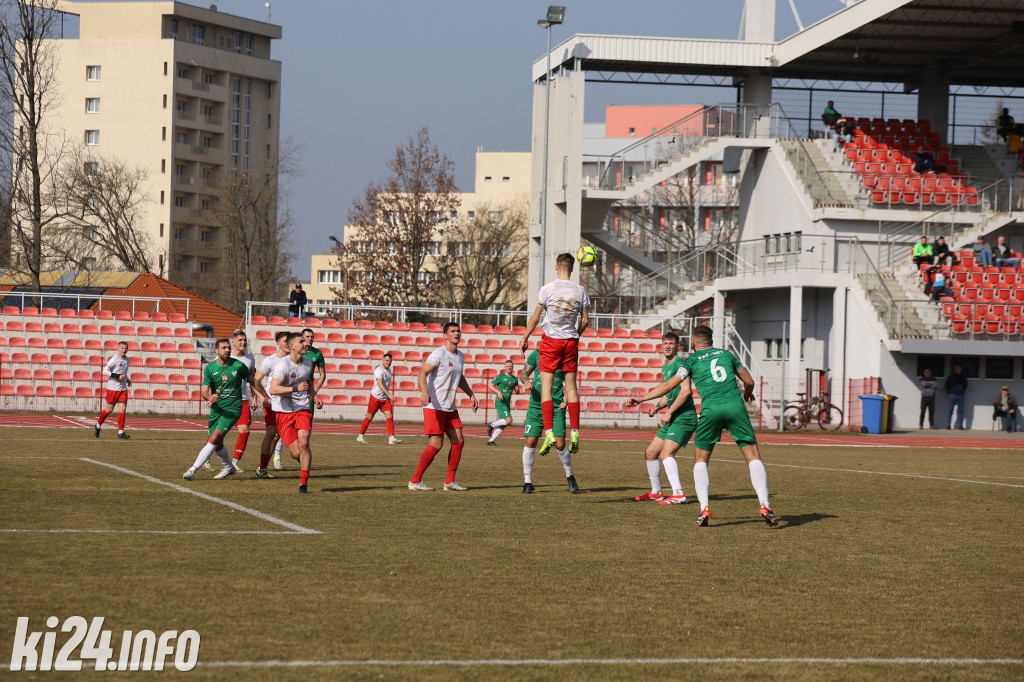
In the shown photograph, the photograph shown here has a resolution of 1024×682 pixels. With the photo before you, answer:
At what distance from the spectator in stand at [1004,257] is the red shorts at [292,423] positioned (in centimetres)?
2944

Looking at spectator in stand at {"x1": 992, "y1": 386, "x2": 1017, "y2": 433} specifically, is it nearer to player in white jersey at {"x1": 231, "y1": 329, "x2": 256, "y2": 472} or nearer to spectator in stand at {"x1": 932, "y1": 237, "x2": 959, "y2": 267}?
spectator in stand at {"x1": 932, "y1": 237, "x2": 959, "y2": 267}

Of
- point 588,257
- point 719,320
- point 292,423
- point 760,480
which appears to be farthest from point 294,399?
point 719,320

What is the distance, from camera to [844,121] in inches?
1684

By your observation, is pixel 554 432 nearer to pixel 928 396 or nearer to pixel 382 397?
pixel 382 397

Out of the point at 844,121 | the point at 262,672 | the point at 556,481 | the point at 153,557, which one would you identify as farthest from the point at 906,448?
the point at 262,672

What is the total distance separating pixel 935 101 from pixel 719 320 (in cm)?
1503

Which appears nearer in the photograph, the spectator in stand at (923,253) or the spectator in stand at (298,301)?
the spectator in stand at (298,301)

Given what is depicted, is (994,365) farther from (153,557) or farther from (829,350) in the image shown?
(153,557)

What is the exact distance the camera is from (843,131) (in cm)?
4266

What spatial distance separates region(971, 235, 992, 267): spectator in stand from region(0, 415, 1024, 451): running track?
6586 mm

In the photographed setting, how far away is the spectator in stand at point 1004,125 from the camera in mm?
44125

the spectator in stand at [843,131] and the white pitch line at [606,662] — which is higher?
the spectator in stand at [843,131]

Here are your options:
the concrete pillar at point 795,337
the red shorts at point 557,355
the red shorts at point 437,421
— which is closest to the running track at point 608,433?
the concrete pillar at point 795,337

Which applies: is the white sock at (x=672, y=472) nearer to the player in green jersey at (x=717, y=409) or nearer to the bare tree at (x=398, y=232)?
the player in green jersey at (x=717, y=409)
